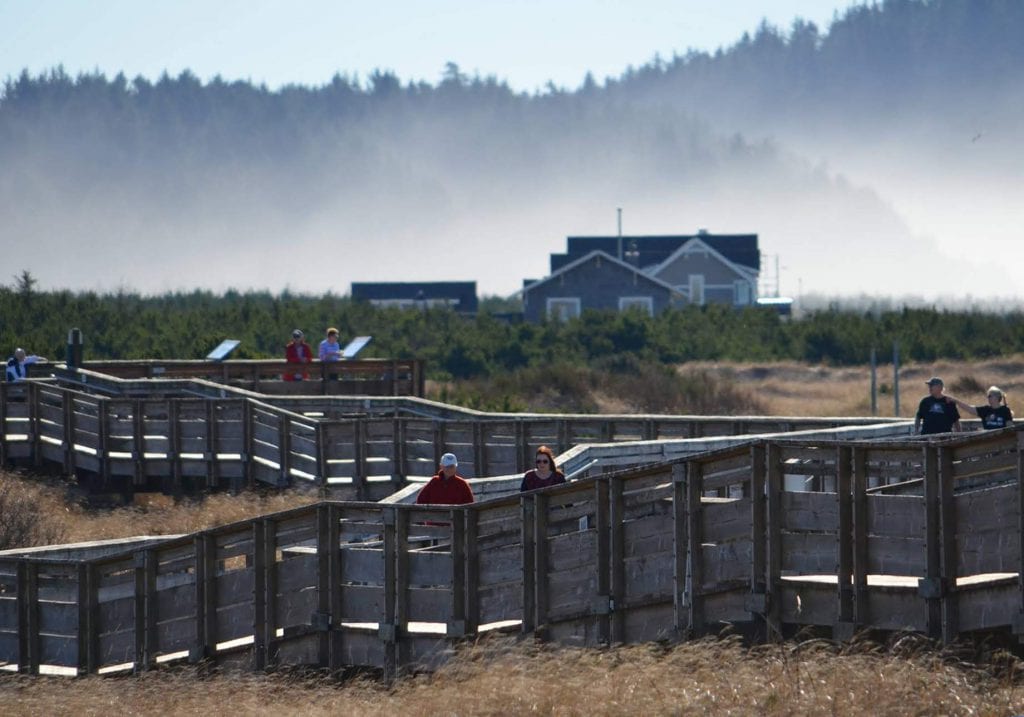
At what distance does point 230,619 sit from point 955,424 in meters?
7.67

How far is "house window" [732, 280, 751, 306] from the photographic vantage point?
9278 cm

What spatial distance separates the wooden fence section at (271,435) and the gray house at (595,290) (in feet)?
168

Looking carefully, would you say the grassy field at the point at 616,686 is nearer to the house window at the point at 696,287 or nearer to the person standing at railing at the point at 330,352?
the person standing at railing at the point at 330,352

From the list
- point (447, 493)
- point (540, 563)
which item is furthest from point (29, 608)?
point (540, 563)

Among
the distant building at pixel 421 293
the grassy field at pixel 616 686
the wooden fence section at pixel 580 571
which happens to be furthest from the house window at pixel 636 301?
the grassy field at pixel 616 686

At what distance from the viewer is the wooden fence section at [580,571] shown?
1265 cm

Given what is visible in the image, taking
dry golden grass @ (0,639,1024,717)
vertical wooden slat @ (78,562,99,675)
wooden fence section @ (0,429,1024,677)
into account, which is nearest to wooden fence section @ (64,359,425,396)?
wooden fence section @ (0,429,1024,677)

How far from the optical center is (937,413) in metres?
19.0

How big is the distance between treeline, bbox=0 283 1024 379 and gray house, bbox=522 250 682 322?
6049mm

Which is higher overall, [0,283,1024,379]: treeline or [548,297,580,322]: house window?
[548,297,580,322]: house window

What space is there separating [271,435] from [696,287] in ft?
219

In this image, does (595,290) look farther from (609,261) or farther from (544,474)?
(544,474)

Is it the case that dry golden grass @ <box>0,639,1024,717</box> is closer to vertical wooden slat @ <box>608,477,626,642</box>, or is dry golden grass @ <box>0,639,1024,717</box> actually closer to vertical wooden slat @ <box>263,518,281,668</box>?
vertical wooden slat @ <box>608,477,626,642</box>

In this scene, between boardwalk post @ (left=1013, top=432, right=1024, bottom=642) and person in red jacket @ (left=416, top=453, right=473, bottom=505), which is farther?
person in red jacket @ (left=416, top=453, right=473, bottom=505)
